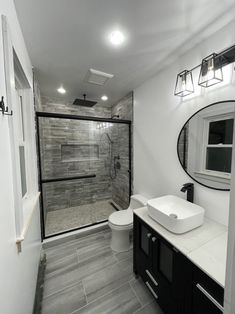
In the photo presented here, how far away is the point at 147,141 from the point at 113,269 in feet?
5.88

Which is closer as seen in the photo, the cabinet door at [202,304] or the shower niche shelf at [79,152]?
the cabinet door at [202,304]

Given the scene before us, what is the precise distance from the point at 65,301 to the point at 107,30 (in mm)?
2566

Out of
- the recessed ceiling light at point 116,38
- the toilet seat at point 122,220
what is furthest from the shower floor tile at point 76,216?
the recessed ceiling light at point 116,38

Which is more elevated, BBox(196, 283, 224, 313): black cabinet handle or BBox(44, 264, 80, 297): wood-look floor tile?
BBox(196, 283, 224, 313): black cabinet handle

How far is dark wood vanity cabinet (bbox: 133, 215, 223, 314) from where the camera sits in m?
0.84

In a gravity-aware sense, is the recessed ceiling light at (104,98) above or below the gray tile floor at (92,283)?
above

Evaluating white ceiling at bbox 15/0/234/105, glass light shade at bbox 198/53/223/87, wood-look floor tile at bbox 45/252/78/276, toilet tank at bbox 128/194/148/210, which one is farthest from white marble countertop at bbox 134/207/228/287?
white ceiling at bbox 15/0/234/105

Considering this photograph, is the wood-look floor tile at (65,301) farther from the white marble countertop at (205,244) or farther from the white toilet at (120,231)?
the white marble countertop at (205,244)

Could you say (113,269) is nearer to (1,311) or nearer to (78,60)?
(1,311)

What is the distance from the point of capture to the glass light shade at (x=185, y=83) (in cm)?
146

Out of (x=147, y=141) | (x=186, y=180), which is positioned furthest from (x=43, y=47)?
(x=186, y=180)

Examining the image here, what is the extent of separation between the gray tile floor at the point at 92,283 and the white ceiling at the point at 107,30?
2511 millimetres

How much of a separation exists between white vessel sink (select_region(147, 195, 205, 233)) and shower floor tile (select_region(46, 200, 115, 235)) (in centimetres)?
152

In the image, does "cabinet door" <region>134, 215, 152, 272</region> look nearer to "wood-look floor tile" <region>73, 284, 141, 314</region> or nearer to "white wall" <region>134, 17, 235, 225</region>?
"wood-look floor tile" <region>73, 284, 141, 314</region>
